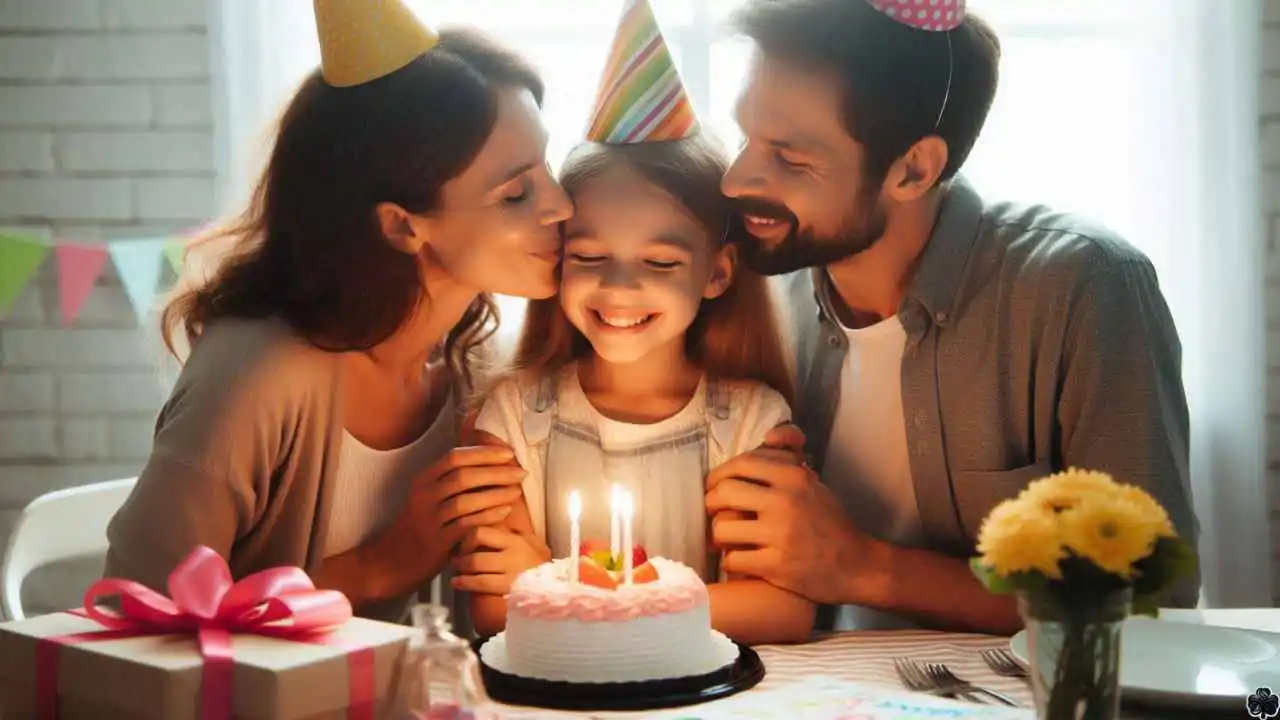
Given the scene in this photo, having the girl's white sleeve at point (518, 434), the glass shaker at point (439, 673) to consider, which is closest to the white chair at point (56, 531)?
the girl's white sleeve at point (518, 434)

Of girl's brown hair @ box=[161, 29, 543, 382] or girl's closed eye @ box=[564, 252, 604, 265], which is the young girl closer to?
girl's closed eye @ box=[564, 252, 604, 265]

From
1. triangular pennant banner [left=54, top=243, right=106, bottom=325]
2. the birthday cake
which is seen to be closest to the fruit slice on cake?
the birthday cake

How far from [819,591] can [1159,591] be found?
715mm

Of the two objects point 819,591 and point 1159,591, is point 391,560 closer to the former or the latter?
point 819,591

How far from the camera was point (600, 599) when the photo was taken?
5.02 ft

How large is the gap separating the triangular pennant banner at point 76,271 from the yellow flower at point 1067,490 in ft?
8.20

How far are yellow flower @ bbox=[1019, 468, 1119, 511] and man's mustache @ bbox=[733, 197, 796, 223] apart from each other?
2.82ft

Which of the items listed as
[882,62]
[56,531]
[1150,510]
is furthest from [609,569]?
[56,531]

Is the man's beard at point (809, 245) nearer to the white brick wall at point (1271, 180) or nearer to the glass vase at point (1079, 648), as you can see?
the glass vase at point (1079, 648)

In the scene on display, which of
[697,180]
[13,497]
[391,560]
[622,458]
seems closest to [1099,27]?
[697,180]

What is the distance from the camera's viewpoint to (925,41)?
194 centimetres

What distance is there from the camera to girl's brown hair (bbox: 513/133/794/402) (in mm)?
1945

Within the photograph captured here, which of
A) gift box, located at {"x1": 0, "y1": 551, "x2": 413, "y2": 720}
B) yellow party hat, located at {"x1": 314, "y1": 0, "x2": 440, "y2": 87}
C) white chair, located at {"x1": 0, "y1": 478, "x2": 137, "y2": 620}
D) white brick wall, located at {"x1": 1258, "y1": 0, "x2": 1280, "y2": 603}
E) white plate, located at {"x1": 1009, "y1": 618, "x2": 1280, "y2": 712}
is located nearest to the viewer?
Answer: gift box, located at {"x1": 0, "y1": 551, "x2": 413, "y2": 720}

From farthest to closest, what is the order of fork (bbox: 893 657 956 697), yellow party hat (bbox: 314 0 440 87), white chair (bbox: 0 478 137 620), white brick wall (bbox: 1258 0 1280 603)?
white brick wall (bbox: 1258 0 1280 603) → white chair (bbox: 0 478 137 620) → yellow party hat (bbox: 314 0 440 87) → fork (bbox: 893 657 956 697)
